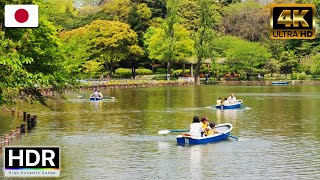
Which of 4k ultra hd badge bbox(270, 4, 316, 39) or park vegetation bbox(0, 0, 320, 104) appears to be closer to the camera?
4k ultra hd badge bbox(270, 4, 316, 39)

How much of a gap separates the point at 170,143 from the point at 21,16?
63.6ft

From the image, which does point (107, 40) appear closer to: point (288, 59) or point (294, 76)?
point (288, 59)

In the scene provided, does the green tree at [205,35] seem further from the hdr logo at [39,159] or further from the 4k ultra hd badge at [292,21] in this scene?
the hdr logo at [39,159]

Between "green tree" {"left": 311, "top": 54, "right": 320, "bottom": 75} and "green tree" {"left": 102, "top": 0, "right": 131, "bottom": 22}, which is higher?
"green tree" {"left": 102, "top": 0, "right": 131, "bottom": 22}

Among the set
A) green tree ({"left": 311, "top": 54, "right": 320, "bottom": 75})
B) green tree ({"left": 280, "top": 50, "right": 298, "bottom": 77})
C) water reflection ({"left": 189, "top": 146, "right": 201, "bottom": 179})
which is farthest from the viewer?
green tree ({"left": 280, "top": 50, "right": 298, "bottom": 77})

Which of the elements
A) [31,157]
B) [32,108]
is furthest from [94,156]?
[32,108]

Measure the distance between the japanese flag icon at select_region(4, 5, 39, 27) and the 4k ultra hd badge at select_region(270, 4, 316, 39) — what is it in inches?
178

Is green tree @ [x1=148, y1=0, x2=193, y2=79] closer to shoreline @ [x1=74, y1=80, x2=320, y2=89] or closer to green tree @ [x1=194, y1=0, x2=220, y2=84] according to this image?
green tree @ [x1=194, y1=0, x2=220, y2=84]

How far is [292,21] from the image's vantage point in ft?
38.0

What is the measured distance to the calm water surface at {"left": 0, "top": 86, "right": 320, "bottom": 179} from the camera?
20984mm

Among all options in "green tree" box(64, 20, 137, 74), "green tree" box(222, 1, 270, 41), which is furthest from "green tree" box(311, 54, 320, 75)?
"green tree" box(64, 20, 137, 74)

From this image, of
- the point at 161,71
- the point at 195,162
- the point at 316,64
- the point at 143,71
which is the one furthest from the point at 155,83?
the point at 195,162

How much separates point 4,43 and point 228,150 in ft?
41.5

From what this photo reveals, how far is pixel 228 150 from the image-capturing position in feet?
84.0
